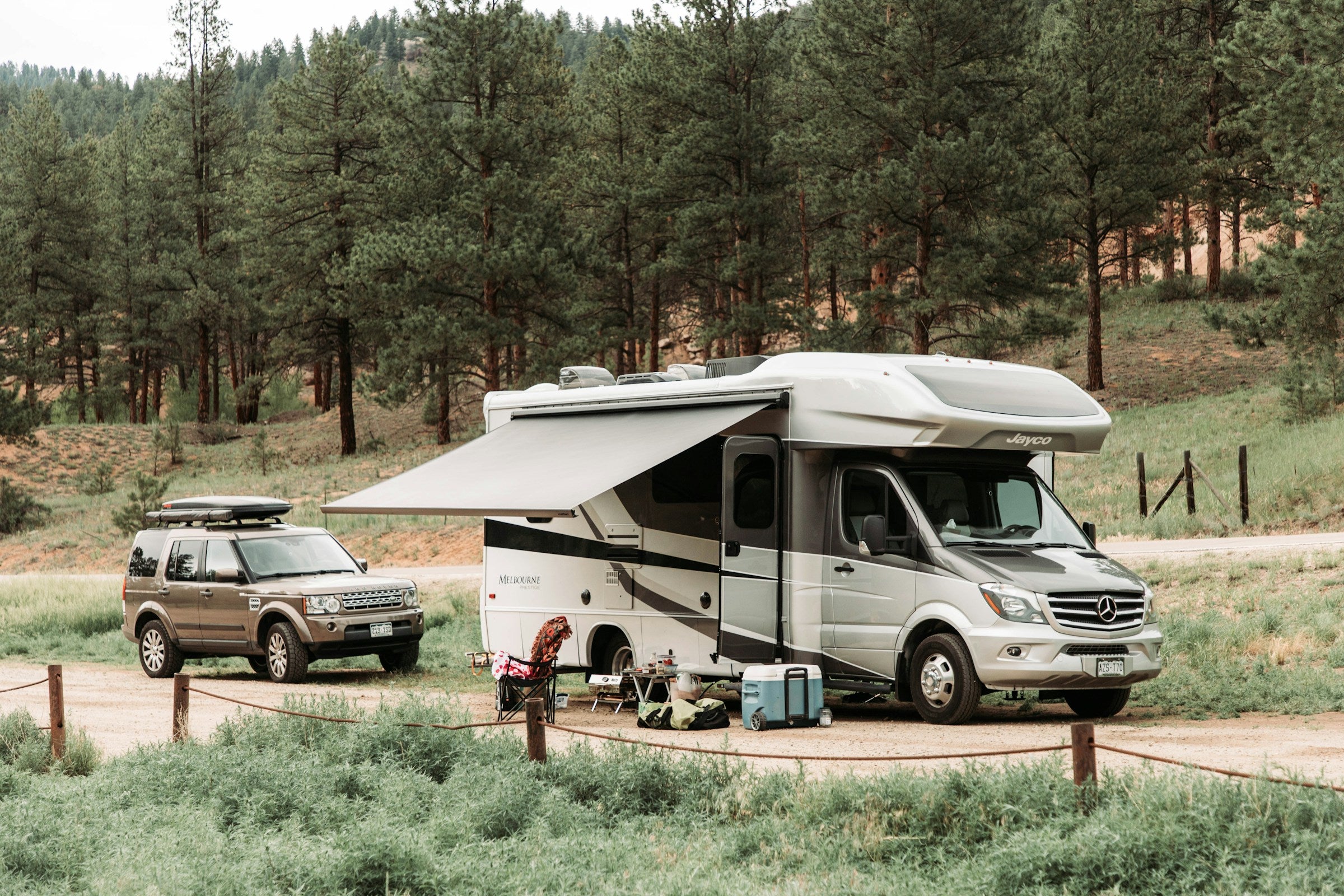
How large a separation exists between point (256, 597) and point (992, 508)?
8904mm

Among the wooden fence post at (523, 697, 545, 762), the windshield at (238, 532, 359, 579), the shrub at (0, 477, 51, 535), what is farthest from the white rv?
the shrub at (0, 477, 51, 535)

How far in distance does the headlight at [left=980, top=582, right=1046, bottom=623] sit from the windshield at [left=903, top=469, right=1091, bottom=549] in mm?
684

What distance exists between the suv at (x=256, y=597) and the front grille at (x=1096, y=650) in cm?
837

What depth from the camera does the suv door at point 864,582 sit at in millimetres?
11062

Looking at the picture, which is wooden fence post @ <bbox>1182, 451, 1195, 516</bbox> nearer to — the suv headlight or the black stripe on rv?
the black stripe on rv

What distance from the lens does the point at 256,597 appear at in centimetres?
1559

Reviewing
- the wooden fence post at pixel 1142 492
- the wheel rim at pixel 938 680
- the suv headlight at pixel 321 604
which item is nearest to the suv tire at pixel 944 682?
the wheel rim at pixel 938 680

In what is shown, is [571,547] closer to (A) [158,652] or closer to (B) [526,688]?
(B) [526,688]

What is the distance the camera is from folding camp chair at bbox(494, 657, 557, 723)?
38.2ft

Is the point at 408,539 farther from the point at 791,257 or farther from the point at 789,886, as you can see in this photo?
the point at 789,886

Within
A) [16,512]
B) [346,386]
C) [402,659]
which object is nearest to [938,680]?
[402,659]

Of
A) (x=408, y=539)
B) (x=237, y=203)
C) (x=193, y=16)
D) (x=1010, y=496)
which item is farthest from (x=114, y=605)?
(x=193, y=16)

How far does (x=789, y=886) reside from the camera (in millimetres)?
6195

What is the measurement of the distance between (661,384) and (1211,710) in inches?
227
